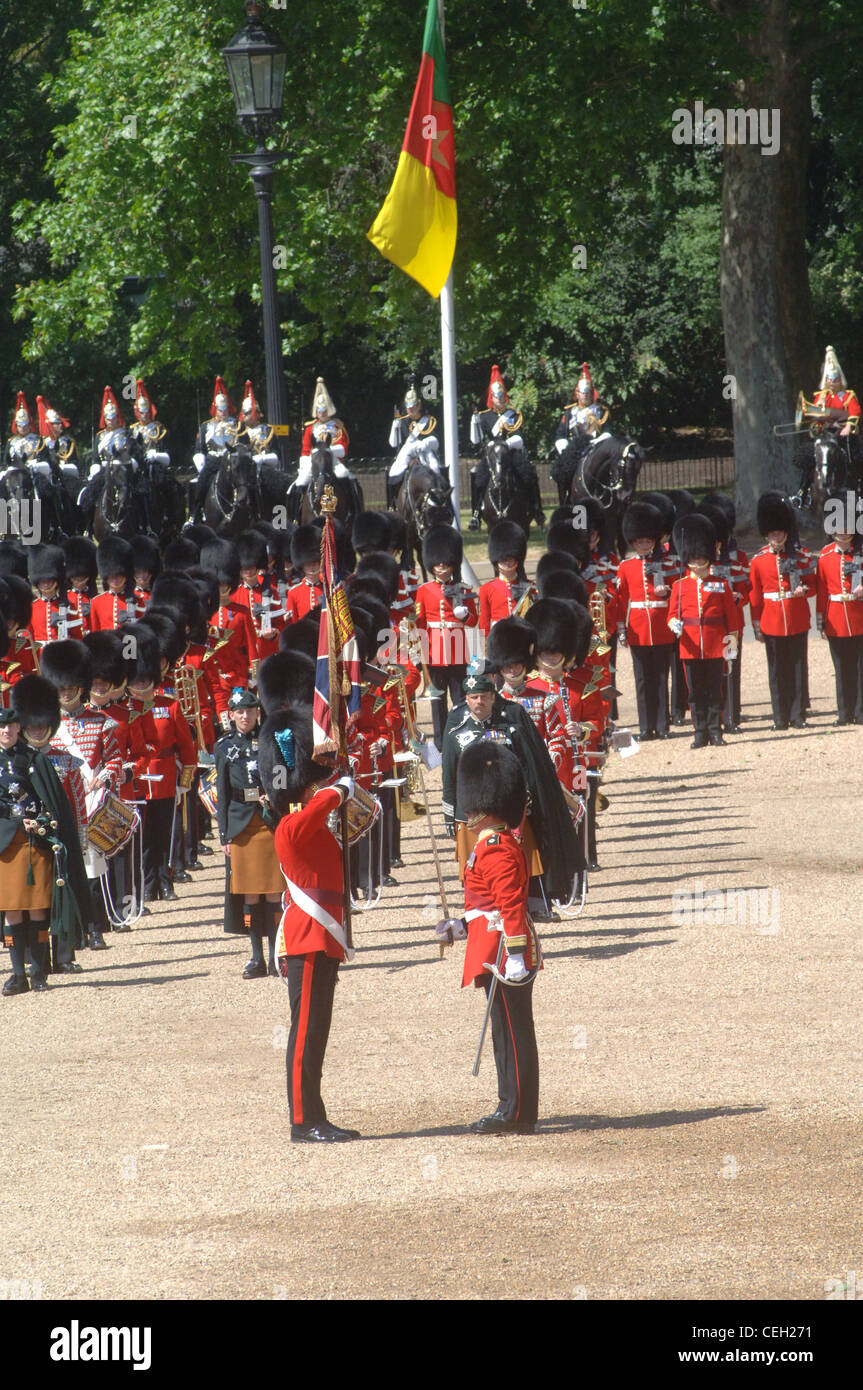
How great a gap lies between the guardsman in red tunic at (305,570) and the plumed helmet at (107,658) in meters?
2.95

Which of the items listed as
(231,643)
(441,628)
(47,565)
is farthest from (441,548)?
(47,565)

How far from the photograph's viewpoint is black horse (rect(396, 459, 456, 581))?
68.8 feet

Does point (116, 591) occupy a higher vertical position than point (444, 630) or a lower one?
higher

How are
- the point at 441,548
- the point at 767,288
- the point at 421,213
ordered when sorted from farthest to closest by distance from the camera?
the point at 767,288, the point at 421,213, the point at 441,548

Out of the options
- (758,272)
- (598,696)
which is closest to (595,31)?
(758,272)

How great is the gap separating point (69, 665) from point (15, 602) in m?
4.08

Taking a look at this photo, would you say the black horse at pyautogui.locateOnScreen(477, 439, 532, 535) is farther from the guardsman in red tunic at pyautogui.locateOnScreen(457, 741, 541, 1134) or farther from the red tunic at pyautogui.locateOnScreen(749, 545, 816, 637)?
the guardsman in red tunic at pyautogui.locateOnScreen(457, 741, 541, 1134)

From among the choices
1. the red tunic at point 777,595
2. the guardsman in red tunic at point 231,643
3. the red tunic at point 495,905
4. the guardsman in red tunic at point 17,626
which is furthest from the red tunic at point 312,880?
the red tunic at point 777,595

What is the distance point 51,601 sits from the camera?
1656 cm

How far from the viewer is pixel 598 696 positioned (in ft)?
40.0

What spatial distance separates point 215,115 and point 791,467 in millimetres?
9219

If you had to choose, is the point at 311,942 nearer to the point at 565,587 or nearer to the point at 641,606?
the point at 565,587

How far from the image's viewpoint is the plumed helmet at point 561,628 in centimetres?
1145

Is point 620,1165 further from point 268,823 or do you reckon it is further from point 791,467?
point 791,467
